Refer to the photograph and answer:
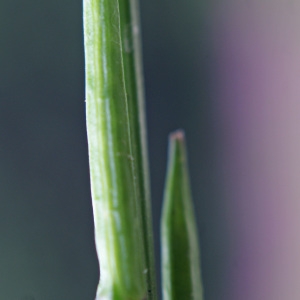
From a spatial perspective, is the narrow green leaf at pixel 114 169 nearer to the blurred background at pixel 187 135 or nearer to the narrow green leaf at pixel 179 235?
the narrow green leaf at pixel 179 235

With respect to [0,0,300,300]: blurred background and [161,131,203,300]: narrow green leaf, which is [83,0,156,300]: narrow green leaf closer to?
[161,131,203,300]: narrow green leaf

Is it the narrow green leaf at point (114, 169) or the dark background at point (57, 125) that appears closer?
the narrow green leaf at point (114, 169)

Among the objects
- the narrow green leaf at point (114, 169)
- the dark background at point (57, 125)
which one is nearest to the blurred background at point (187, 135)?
the dark background at point (57, 125)

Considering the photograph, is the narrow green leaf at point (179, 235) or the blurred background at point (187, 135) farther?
the blurred background at point (187, 135)

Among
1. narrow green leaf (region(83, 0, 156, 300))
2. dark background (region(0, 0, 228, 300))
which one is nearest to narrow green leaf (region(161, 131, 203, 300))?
narrow green leaf (region(83, 0, 156, 300))

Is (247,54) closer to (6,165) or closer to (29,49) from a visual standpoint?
(29,49)

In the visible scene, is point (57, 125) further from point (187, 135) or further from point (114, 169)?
point (114, 169)

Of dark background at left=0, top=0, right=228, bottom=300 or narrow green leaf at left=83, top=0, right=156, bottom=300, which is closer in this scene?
narrow green leaf at left=83, top=0, right=156, bottom=300
